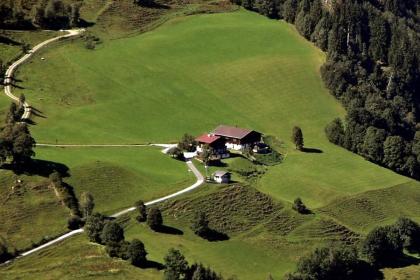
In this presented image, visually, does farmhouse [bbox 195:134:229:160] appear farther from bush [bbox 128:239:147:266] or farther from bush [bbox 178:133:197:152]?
bush [bbox 128:239:147:266]

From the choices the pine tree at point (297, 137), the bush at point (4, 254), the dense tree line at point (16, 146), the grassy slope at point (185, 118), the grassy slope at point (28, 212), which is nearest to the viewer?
the bush at point (4, 254)

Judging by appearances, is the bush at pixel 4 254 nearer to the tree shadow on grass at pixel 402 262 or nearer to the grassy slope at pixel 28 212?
the grassy slope at pixel 28 212

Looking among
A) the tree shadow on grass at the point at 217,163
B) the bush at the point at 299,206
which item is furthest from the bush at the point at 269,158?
the bush at the point at 299,206

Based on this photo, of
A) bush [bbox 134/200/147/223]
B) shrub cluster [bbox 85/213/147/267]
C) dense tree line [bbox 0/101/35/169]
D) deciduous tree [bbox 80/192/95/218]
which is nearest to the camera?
shrub cluster [bbox 85/213/147/267]

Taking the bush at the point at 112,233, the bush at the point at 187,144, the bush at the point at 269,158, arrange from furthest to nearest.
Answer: the bush at the point at 269,158 < the bush at the point at 187,144 < the bush at the point at 112,233

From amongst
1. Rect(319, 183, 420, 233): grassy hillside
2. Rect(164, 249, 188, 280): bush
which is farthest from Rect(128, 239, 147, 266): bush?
Rect(319, 183, 420, 233): grassy hillside

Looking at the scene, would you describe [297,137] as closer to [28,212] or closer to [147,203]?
[147,203]

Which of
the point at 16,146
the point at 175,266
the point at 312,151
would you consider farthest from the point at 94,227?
the point at 312,151

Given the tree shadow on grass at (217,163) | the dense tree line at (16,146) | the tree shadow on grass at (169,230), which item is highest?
the dense tree line at (16,146)
